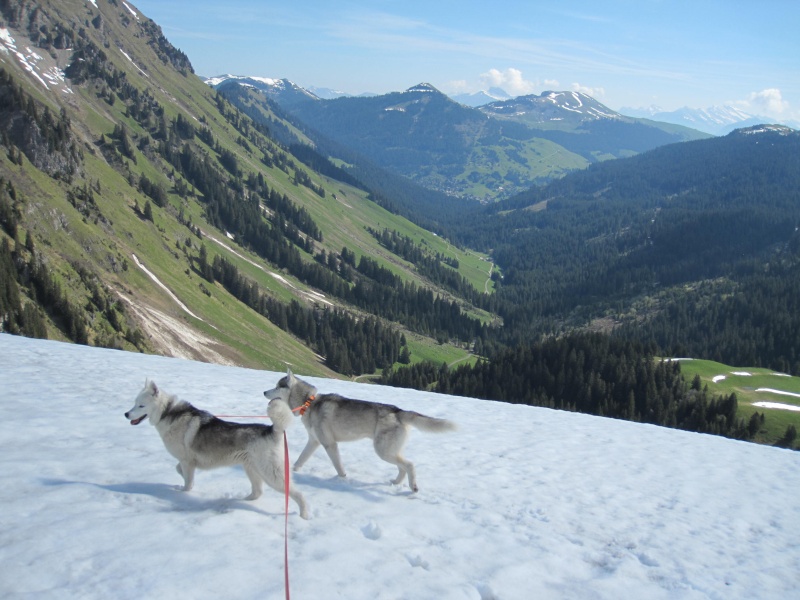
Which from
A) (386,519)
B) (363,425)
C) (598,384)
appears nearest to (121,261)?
(598,384)

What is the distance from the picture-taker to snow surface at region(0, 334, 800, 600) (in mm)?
8500

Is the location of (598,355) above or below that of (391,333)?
above

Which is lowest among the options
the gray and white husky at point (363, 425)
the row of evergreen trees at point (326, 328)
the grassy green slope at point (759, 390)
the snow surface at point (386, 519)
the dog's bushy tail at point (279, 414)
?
the row of evergreen trees at point (326, 328)

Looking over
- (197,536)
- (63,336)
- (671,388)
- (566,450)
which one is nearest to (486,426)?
(566,450)

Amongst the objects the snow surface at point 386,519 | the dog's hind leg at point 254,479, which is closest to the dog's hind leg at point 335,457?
the snow surface at point 386,519

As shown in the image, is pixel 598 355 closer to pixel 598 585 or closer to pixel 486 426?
pixel 486 426

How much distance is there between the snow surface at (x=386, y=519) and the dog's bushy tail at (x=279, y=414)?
1.91 metres

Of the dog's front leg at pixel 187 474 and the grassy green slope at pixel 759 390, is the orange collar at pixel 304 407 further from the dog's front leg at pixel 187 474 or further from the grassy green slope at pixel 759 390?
the grassy green slope at pixel 759 390

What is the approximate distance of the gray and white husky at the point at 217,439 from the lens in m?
10.6

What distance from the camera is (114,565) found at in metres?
8.23

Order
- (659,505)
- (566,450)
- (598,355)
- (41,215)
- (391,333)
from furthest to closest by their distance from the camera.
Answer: (391,333)
(598,355)
(41,215)
(566,450)
(659,505)

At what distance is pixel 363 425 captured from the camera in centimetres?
1284

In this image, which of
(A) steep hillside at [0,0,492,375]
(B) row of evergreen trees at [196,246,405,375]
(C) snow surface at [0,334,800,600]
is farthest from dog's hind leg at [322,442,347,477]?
(B) row of evergreen trees at [196,246,405,375]

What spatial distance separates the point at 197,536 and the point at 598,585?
7.59 m
